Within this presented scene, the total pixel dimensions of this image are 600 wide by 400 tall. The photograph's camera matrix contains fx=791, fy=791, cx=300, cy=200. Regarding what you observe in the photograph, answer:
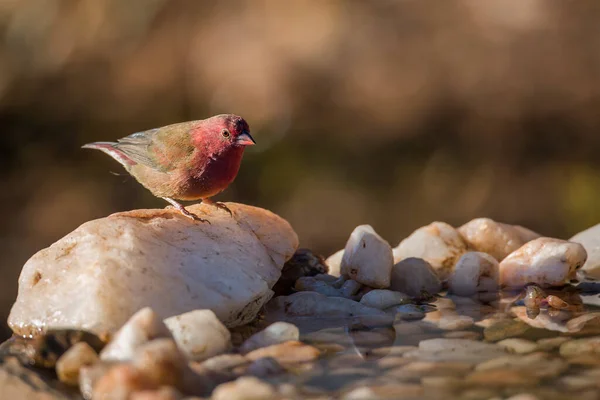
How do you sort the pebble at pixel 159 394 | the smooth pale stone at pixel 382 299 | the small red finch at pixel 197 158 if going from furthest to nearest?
the small red finch at pixel 197 158, the smooth pale stone at pixel 382 299, the pebble at pixel 159 394

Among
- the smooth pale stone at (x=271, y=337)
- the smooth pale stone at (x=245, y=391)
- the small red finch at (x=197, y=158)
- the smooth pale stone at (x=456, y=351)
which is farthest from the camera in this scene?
the small red finch at (x=197, y=158)

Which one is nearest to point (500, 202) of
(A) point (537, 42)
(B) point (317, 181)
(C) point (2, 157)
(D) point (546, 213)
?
(D) point (546, 213)

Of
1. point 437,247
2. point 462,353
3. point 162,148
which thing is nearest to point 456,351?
point 462,353

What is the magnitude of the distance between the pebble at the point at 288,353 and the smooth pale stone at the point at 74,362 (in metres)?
0.49

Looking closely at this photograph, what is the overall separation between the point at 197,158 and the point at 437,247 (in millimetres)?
1296

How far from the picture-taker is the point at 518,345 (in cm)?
262

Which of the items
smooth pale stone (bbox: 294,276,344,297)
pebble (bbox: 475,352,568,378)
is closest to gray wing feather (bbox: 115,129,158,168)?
smooth pale stone (bbox: 294,276,344,297)

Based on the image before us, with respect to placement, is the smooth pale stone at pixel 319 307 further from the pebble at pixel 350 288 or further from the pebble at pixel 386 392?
the pebble at pixel 386 392

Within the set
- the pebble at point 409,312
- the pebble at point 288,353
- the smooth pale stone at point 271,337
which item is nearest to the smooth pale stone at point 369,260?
the pebble at point 409,312

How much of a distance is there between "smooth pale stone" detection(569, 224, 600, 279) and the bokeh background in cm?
206

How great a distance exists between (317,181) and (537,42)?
327 centimetres

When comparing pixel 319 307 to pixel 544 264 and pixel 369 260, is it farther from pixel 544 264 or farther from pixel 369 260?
pixel 544 264

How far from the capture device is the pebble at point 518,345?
255cm

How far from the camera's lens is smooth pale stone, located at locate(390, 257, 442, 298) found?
138 inches
